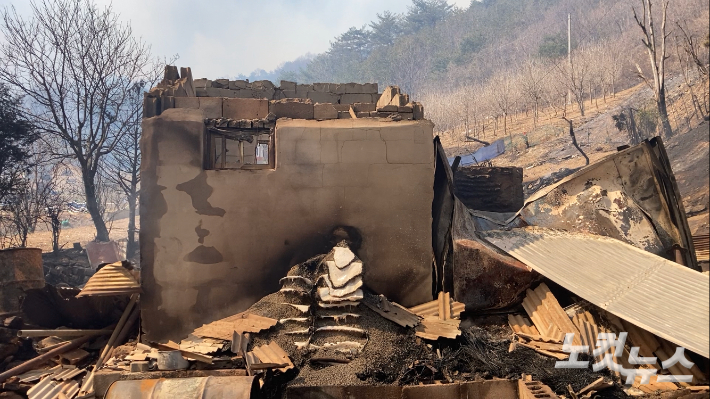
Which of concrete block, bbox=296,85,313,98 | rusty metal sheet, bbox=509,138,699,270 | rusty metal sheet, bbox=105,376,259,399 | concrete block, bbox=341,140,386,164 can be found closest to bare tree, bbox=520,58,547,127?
rusty metal sheet, bbox=509,138,699,270

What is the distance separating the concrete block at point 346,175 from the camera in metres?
7.71

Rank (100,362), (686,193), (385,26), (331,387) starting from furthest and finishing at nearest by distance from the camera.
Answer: (385,26) → (686,193) → (100,362) → (331,387)

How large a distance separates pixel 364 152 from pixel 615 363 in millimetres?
4143

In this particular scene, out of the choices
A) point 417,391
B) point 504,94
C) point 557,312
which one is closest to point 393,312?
point 417,391

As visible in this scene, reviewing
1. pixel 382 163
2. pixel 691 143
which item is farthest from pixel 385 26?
pixel 382 163

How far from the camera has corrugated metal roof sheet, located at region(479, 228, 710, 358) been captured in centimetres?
566

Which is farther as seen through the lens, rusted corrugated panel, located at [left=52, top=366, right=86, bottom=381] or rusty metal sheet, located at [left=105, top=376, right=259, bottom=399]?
rusted corrugated panel, located at [left=52, top=366, right=86, bottom=381]

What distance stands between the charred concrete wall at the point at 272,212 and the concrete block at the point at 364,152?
14mm

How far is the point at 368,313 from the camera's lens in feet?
21.6

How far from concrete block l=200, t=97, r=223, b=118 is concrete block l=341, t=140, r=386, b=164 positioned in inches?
73.9

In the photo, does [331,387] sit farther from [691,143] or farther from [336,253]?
[691,143]

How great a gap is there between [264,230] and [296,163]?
1.05m

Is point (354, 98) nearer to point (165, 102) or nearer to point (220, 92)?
point (220, 92)

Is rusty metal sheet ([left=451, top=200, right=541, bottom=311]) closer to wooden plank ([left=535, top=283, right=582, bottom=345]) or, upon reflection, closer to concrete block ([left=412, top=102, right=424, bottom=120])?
wooden plank ([left=535, top=283, right=582, bottom=345])
